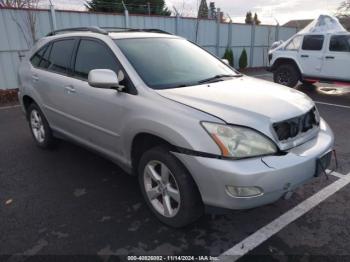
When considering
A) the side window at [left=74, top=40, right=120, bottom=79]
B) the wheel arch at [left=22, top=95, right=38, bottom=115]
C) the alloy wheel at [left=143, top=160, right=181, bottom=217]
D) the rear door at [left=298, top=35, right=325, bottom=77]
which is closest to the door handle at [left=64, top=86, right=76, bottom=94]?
the side window at [left=74, top=40, right=120, bottom=79]

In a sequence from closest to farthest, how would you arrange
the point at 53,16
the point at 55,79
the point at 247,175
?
the point at 247,175 → the point at 55,79 → the point at 53,16

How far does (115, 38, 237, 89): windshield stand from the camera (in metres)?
3.07

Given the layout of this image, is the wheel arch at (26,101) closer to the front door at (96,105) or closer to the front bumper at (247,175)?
the front door at (96,105)

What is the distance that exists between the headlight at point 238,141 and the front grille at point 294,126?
0.19m

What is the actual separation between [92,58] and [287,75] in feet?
26.1

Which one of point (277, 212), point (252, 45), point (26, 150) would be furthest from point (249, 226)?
point (252, 45)

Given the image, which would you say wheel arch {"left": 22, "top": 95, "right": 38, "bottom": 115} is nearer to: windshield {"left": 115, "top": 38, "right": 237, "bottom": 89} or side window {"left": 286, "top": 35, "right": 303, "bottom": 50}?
windshield {"left": 115, "top": 38, "right": 237, "bottom": 89}

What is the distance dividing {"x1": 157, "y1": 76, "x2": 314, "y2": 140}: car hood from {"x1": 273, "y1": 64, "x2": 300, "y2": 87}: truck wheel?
7171 mm

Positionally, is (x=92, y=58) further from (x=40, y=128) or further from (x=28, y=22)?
(x=28, y=22)

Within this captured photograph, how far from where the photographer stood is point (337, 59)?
8.73 m

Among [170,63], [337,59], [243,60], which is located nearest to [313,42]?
[337,59]

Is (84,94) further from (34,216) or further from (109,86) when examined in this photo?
(34,216)

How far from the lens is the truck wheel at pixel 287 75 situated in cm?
980

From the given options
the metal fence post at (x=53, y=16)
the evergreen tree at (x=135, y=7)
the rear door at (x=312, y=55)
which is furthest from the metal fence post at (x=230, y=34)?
the metal fence post at (x=53, y=16)
